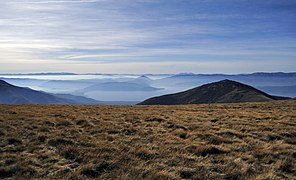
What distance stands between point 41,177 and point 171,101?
634 feet

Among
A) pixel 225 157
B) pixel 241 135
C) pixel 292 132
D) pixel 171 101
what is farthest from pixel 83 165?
pixel 171 101

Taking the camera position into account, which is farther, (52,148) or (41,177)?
(52,148)

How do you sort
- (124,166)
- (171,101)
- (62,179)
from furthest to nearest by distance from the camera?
(171,101), (124,166), (62,179)

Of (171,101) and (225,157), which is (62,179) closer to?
(225,157)

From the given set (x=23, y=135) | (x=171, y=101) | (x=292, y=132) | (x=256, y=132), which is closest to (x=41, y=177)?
(x=23, y=135)

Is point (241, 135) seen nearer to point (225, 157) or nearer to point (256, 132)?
point (256, 132)

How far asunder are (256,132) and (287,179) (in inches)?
275

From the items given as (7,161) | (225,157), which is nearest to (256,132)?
(225,157)

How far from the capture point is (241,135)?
13789 mm

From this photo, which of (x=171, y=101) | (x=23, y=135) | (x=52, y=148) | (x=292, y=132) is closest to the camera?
(x=52, y=148)

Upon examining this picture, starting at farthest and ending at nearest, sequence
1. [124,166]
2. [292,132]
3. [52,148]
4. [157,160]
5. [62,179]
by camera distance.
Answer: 1. [292,132]
2. [52,148]
3. [157,160]
4. [124,166]
5. [62,179]

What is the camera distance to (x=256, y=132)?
1452cm

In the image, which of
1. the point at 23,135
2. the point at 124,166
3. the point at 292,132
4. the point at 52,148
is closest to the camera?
the point at 124,166

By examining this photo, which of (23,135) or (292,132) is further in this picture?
(292,132)
